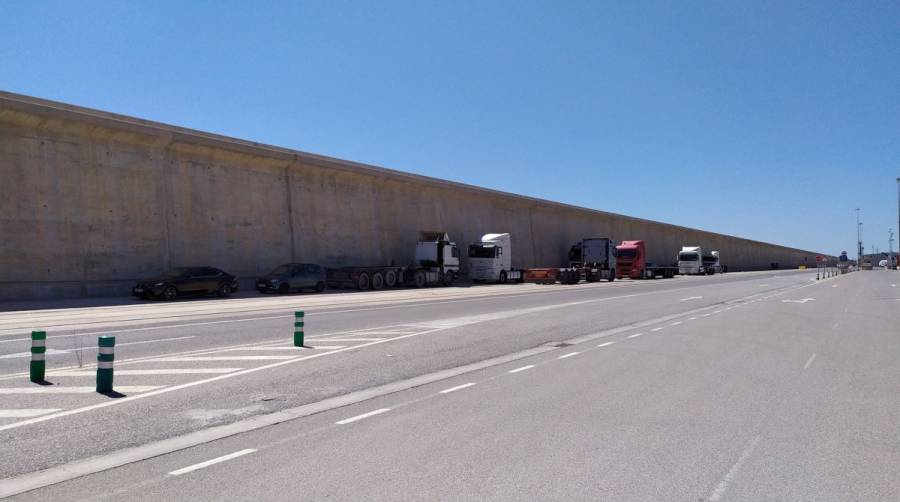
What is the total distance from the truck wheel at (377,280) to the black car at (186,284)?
9.14 m

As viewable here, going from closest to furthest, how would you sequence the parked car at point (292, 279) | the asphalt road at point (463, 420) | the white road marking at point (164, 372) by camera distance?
the asphalt road at point (463, 420) < the white road marking at point (164, 372) < the parked car at point (292, 279)

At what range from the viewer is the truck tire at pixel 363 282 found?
122 feet

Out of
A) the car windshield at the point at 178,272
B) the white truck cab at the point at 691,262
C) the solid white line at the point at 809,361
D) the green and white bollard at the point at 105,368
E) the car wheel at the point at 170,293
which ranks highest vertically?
the white truck cab at the point at 691,262

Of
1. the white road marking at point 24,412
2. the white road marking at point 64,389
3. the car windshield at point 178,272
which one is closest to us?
the white road marking at point 24,412

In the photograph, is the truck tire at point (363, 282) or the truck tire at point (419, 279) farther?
the truck tire at point (419, 279)

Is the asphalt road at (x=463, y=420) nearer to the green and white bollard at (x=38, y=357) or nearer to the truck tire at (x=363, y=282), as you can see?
the green and white bollard at (x=38, y=357)

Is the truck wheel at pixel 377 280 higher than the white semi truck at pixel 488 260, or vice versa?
the white semi truck at pixel 488 260

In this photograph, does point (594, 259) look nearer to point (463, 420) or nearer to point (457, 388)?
point (457, 388)

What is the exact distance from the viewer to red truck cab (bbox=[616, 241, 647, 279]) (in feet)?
201

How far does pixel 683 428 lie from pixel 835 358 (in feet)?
23.1

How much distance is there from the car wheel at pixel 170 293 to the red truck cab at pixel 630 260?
143 feet

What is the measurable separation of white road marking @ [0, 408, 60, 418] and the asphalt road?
96mm

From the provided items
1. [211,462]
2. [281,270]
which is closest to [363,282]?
[281,270]

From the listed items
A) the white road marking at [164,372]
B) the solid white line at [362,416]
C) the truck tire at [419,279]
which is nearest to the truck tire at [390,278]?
the truck tire at [419,279]
